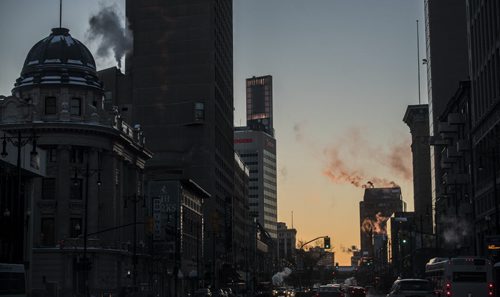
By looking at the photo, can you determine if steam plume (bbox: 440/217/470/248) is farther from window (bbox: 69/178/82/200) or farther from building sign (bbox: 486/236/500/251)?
building sign (bbox: 486/236/500/251)

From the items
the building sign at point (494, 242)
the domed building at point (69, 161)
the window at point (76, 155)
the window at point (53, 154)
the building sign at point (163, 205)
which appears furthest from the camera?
the building sign at point (163, 205)

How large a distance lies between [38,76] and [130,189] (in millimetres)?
18354

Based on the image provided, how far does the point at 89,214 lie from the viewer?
8744 cm

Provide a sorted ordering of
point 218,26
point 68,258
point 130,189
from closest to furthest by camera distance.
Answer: point 68,258 → point 130,189 → point 218,26

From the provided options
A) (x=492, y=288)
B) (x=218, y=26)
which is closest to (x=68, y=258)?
(x=492, y=288)

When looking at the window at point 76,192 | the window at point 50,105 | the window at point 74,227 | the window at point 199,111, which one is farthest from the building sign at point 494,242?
the window at point 199,111

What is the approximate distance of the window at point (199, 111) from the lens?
450 feet

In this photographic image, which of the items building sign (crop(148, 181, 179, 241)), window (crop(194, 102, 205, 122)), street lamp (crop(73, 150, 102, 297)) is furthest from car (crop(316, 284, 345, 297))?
window (crop(194, 102, 205, 122))

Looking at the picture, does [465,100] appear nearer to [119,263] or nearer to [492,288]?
[119,263]

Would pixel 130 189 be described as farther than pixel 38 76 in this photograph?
Yes

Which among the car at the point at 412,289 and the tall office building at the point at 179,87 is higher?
the tall office building at the point at 179,87

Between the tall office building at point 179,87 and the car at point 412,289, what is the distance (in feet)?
318

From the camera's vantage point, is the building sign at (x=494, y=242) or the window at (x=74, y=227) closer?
the building sign at (x=494, y=242)

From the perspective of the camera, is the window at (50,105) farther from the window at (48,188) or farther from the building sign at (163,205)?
the building sign at (163,205)
